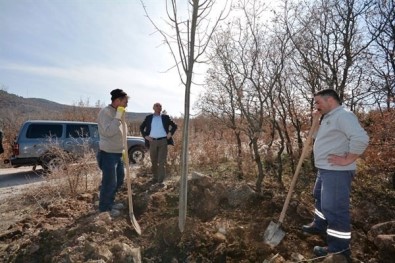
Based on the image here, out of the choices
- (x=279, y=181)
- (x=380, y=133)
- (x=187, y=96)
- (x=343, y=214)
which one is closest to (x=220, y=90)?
(x=279, y=181)

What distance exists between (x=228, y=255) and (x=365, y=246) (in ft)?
5.26

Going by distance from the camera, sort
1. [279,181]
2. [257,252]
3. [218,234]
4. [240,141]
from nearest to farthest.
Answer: [257,252] < [218,234] < [279,181] < [240,141]

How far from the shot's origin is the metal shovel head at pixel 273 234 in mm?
3522

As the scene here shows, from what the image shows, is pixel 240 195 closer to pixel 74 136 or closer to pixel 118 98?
pixel 118 98

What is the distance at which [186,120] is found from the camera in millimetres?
3410

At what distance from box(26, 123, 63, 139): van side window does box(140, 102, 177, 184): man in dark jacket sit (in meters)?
4.85

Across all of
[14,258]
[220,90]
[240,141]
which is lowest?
[14,258]

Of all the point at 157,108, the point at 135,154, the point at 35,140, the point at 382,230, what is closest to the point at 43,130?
the point at 35,140

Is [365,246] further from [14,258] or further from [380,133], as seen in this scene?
[14,258]

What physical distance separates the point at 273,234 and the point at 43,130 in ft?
29.4

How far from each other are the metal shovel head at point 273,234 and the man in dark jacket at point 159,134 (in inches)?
121

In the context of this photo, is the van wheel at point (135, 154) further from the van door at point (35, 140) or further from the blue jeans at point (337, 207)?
the blue jeans at point (337, 207)

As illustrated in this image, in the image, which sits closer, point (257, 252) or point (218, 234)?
point (257, 252)

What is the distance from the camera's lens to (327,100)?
3.34m
